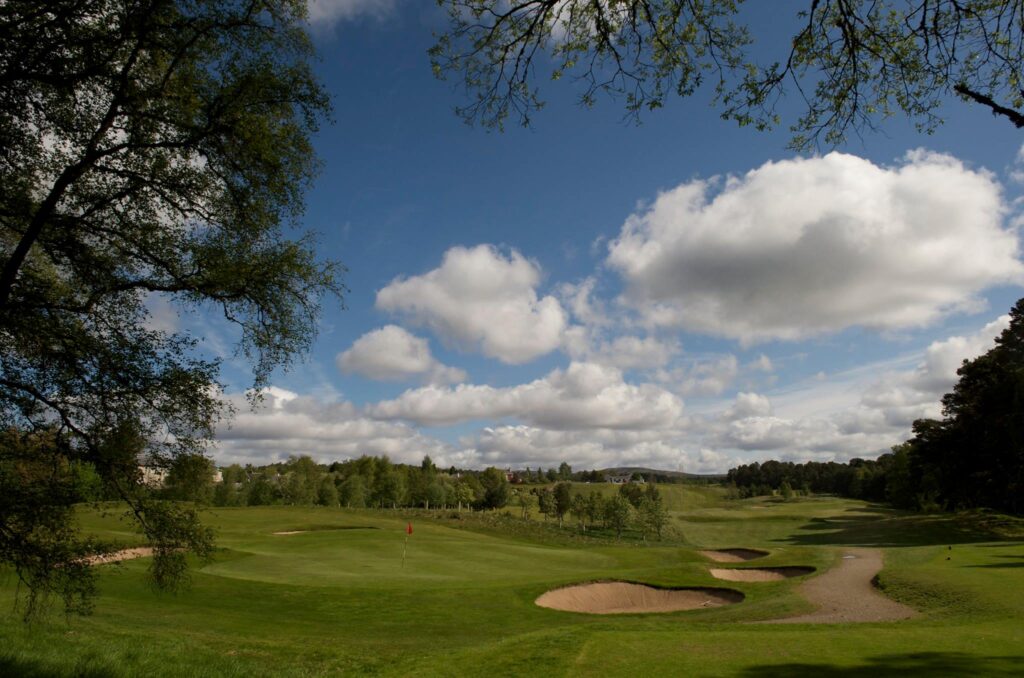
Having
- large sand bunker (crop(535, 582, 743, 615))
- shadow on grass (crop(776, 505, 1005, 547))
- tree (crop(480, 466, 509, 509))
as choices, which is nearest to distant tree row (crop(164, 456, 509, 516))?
tree (crop(480, 466, 509, 509))

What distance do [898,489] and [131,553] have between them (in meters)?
92.5

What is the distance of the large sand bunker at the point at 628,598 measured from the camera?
25.6 m

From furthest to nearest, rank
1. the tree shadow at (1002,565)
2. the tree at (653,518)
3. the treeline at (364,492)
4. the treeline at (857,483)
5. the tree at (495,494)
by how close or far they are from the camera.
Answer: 1. the tree at (495,494)
2. the treeline at (364,492)
3. the treeline at (857,483)
4. the tree at (653,518)
5. the tree shadow at (1002,565)

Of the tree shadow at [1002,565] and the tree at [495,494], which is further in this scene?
the tree at [495,494]

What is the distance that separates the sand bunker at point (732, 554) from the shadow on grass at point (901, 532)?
12008 millimetres

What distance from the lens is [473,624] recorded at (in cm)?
2022

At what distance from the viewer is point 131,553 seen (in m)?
31.3

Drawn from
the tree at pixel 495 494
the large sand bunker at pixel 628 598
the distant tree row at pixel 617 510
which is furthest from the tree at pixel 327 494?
the large sand bunker at pixel 628 598

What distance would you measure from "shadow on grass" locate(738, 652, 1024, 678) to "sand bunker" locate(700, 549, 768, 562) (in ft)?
109

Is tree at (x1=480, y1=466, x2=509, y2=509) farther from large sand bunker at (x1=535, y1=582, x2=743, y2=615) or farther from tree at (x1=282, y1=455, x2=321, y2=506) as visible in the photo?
large sand bunker at (x1=535, y1=582, x2=743, y2=615)

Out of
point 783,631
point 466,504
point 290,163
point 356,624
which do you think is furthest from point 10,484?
point 466,504

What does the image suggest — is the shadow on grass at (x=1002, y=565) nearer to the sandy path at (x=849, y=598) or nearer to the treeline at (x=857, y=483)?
the sandy path at (x=849, y=598)

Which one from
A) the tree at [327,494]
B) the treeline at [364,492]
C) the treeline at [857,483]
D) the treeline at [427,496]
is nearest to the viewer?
the treeline at [427,496]

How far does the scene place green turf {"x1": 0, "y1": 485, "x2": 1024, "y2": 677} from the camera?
37.7ft
